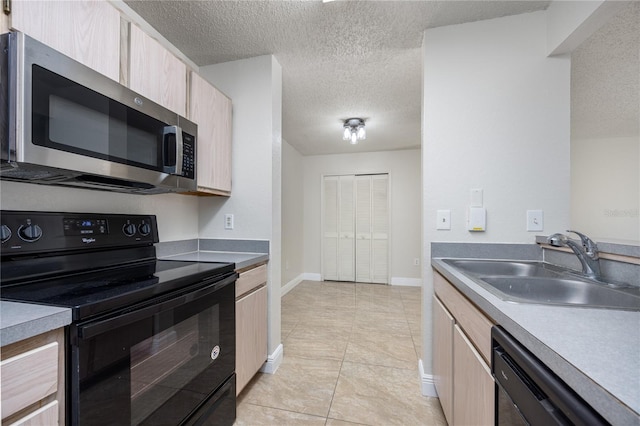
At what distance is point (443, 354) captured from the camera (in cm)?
142

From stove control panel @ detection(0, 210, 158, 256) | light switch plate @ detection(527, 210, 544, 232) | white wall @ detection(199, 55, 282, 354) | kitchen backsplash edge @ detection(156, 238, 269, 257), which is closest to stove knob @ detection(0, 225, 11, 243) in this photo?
stove control panel @ detection(0, 210, 158, 256)

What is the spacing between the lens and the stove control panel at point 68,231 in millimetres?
963

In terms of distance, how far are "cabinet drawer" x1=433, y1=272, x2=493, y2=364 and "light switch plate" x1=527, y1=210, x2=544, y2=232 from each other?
26.3 inches

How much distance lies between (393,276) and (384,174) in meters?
1.82

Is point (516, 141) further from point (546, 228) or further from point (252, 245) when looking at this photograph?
point (252, 245)

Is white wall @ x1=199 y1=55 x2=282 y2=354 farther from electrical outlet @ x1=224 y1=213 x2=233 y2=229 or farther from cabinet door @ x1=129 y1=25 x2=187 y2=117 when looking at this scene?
cabinet door @ x1=129 y1=25 x2=187 y2=117

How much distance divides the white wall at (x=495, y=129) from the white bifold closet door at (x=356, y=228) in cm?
296

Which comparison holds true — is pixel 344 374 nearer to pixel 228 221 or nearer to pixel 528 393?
pixel 228 221

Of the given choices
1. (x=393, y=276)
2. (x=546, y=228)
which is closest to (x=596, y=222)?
(x=393, y=276)

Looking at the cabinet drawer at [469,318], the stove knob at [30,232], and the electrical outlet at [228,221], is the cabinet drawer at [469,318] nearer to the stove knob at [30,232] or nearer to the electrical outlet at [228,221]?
the electrical outlet at [228,221]

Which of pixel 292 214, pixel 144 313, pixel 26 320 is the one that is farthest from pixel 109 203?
pixel 292 214

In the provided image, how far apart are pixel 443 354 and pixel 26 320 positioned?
5.42ft

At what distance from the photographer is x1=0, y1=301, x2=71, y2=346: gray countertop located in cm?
58

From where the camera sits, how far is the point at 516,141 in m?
1.62
